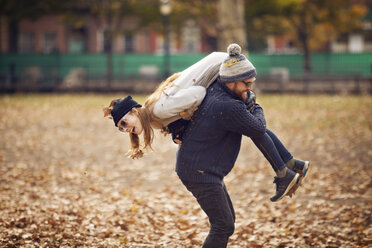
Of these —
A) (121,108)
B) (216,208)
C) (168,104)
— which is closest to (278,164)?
(216,208)

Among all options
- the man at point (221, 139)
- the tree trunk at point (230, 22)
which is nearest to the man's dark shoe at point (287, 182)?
the man at point (221, 139)

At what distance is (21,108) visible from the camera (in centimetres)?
1873

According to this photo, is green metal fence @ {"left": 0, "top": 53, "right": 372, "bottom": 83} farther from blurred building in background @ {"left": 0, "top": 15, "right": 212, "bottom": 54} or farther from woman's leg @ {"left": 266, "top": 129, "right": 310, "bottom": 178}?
woman's leg @ {"left": 266, "top": 129, "right": 310, "bottom": 178}

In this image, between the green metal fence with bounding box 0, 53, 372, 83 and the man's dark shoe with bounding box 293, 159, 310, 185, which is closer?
the man's dark shoe with bounding box 293, 159, 310, 185

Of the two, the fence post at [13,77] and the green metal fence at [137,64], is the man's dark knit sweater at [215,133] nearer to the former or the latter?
the green metal fence at [137,64]

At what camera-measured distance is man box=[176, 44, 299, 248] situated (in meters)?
3.53

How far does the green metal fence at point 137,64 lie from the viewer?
26109 mm

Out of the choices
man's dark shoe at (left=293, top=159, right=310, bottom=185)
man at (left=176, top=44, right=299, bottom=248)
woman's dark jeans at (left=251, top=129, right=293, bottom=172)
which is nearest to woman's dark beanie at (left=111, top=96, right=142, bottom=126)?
man at (left=176, top=44, right=299, bottom=248)

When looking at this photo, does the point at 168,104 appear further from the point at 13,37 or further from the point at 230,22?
the point at 13,37

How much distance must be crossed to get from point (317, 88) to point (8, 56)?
18.9m

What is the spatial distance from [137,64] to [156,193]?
2298cm

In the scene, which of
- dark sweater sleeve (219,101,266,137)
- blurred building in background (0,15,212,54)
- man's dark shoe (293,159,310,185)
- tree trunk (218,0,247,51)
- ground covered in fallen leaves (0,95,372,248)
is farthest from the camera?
blurred building in background (0,15,212,54)

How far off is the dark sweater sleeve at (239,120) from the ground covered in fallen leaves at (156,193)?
2099 millimetres

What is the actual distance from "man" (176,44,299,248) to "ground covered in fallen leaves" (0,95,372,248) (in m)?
1.62
